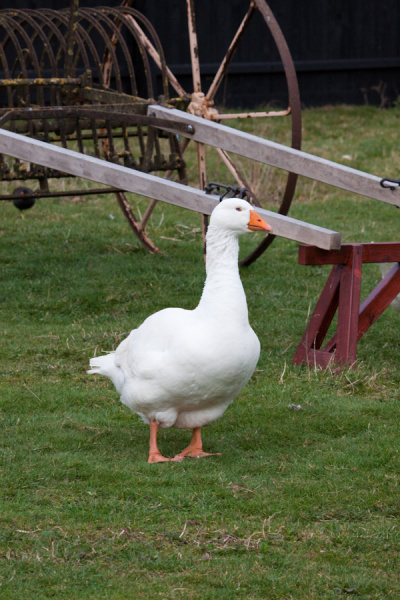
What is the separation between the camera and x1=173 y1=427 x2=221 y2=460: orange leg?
441cm

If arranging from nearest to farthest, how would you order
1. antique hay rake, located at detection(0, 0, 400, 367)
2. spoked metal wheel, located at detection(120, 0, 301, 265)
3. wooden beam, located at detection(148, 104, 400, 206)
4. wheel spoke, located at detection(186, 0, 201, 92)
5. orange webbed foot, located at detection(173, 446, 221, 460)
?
orange webbed foot, located at detection(173, 446, 221, 460) → antique hay rake, located at detection(0, 0, 400, 367) → wooden beam, located at detection(148, 104, 400, 206) → spoked metal wheel, located at detection(120, 0, 301, 265) → wheel spoke, located at detection(186, 0, 201, 92)

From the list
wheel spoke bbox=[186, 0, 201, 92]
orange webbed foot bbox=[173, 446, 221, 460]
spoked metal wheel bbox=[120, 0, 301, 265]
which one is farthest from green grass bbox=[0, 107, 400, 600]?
wheel spoke bbox=[186, 0, 201, 92]

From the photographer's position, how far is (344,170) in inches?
230

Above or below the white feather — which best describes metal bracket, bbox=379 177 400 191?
above

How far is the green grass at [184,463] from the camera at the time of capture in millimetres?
3303

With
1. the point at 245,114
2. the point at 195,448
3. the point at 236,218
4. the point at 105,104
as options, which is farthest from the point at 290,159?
the point at 195,448

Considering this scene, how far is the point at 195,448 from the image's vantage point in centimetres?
444

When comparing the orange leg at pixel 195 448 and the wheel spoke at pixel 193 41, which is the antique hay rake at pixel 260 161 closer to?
the wheel spoke at pixel 193 41

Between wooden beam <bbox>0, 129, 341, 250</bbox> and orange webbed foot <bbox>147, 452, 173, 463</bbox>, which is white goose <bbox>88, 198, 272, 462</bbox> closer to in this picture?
orange webbed foot <bbox>147, 452, 173, 463</bbox>

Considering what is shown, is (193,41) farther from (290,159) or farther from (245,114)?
(290,159)

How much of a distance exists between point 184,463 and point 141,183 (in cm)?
190

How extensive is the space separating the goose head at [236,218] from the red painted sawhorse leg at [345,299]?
117 cm

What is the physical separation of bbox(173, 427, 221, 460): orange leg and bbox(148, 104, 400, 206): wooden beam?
2.08 m

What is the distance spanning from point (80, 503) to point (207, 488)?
0.56 m
